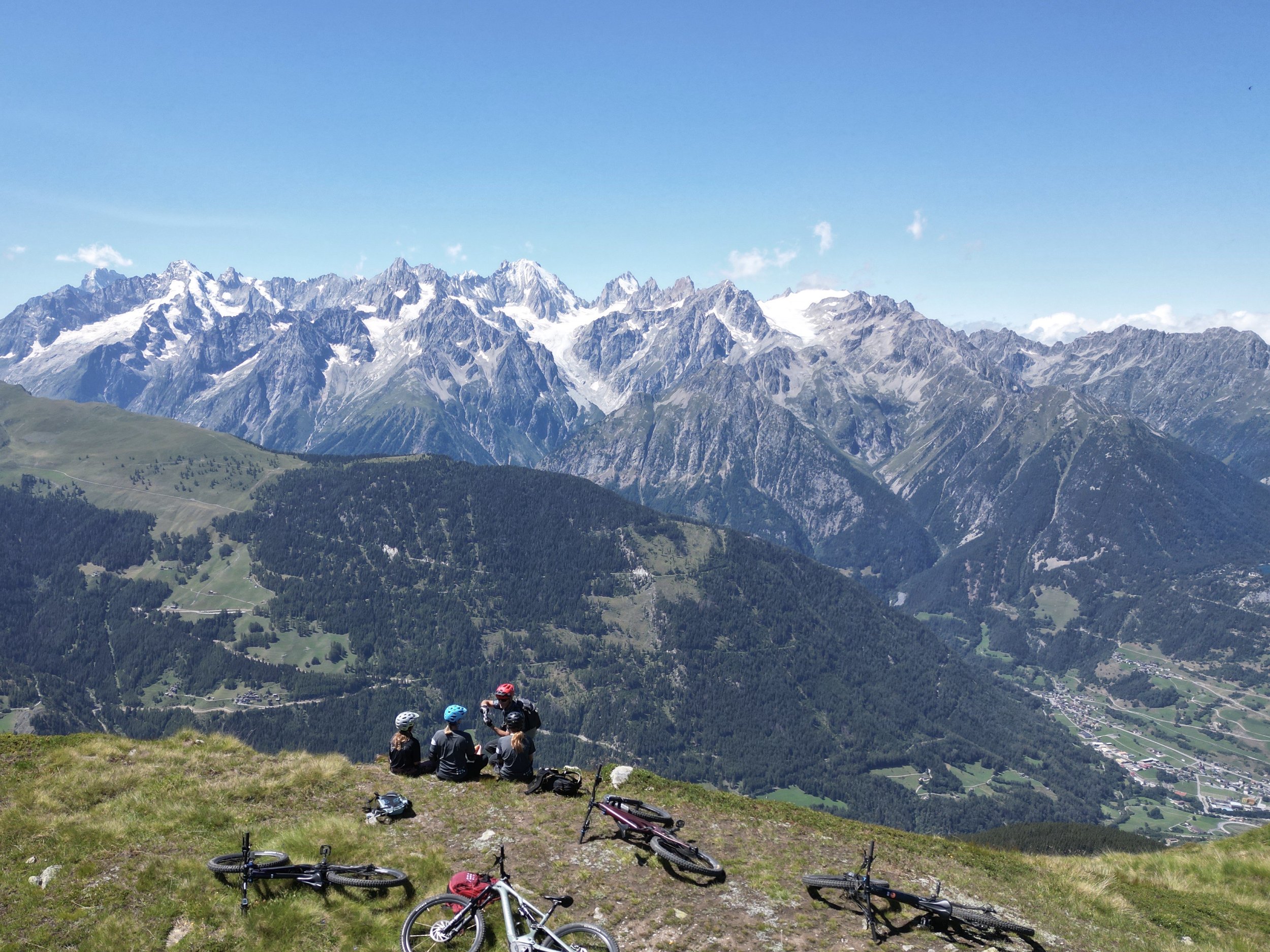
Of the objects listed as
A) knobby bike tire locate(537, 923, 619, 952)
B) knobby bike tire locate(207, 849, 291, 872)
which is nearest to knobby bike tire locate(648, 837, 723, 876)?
knobby bike tire locate(537, 923, 619, 952)

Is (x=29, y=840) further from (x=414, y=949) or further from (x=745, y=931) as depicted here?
(x=745, y=931)

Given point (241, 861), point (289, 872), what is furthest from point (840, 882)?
point (241, 861)

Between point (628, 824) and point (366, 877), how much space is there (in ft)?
30.5

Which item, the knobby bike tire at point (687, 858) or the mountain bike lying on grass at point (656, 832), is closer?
the knobby bike tire at point (687, 858)

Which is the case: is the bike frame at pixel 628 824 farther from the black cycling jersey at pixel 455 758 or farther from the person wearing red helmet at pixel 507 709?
the black cycling jersey at pixel 455 758

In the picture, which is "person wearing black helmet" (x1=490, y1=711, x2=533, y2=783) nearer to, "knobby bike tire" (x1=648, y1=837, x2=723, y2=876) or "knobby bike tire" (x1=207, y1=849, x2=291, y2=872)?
"knobby bike tire" (x1=648, y1=837, x2=723, y2=876)

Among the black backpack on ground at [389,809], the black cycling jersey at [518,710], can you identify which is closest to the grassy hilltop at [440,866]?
the black backpack on ground at [389,809]

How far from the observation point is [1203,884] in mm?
32625

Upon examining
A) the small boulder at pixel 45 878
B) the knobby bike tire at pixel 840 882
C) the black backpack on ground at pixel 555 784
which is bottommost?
the black backpack on ground at pixel 555 784

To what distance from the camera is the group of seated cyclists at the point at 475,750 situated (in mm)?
31812

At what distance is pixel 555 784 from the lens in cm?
3088

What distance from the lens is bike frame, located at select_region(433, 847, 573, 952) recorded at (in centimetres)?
1700

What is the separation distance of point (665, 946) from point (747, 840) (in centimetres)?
975

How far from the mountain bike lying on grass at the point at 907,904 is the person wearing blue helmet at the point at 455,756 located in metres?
16.2
